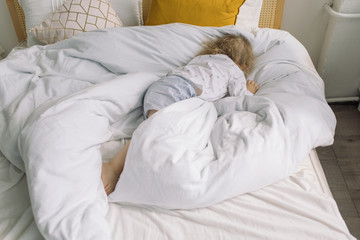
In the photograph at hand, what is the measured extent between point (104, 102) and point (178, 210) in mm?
426

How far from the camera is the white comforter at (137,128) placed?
75cm

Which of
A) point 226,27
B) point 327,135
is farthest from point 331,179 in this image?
point 226,27

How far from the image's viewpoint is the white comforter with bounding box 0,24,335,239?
2.46ft

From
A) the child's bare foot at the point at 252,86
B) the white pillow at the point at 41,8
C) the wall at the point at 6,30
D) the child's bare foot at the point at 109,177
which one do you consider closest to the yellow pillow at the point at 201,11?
the white pillow at the point at 41,8

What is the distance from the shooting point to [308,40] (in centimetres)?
185

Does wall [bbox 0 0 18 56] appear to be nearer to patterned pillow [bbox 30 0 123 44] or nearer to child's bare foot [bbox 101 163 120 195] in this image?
patterned pillow [bbox 30 0 123 44]

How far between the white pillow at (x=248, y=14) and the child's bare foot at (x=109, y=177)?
102 cm

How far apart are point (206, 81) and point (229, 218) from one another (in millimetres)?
588

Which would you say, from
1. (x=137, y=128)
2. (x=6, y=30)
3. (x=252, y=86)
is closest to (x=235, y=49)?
(x=252, y=86)

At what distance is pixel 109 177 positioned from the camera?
0.87 metres

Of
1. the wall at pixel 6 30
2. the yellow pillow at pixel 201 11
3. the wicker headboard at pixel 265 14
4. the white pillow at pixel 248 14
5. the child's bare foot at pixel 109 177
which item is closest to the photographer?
the child's bare foot at pixel 109 177

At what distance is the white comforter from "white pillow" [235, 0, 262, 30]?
289 mm

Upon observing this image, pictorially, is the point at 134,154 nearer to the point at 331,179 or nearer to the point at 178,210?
the point at 178,210

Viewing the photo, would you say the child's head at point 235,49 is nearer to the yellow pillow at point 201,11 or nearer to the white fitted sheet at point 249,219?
the yellow pillow at point 201,11
